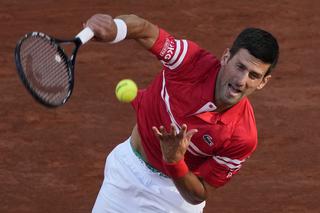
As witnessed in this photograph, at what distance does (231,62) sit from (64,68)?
115cm

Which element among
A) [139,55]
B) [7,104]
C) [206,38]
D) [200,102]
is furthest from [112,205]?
[206,38]

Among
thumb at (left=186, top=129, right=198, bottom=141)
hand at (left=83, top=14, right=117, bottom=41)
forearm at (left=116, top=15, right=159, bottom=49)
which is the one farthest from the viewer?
forearm at (left=116, top=15, right=159, bottom=49)

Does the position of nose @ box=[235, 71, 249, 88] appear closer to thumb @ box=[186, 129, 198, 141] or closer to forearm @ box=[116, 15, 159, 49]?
thumb @ box=[186, 129, 198, 141]

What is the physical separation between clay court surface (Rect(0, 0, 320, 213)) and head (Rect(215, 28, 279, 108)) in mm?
2947

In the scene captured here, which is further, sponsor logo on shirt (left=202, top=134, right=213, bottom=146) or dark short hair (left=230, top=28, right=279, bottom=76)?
sponsor logo on shirt (left=202, top=134, right=213, bottom=146)

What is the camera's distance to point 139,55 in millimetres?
11328

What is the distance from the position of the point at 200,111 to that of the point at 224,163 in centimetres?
45

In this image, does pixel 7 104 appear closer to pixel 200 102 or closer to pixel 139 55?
pixel 139 55

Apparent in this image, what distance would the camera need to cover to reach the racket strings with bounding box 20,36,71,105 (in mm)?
5383

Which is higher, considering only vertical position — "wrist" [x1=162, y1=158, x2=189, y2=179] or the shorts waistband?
"wrist" [x1=162, y1=158, x2=189, y2=179]

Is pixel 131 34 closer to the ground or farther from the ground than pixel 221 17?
farther from the ground

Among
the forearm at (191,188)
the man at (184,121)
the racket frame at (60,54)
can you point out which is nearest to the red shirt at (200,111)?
the man at (184,121)

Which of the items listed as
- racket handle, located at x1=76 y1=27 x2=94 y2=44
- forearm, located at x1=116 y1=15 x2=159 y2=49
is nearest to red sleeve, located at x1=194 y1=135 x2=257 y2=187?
forearm, located at x1=116 y1=15 x2=159 y2=49

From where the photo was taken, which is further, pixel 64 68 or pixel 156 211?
pixel 156 211
